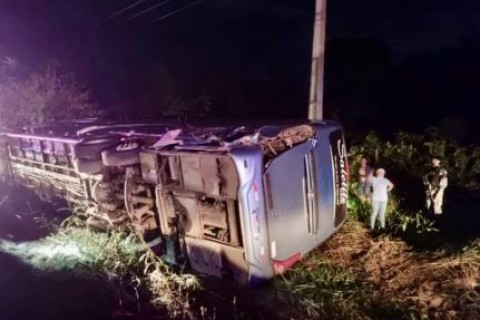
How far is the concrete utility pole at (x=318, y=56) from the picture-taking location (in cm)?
777

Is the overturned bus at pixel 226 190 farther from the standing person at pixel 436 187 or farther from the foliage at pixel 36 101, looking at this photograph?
the foliage at pixel 36 101

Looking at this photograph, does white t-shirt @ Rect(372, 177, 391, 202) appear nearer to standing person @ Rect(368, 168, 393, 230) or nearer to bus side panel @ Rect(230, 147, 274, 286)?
standing person @ Rect(368, 168, 393, 230)

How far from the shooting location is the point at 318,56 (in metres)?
7.84

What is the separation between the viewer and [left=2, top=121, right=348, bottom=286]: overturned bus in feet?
16.8

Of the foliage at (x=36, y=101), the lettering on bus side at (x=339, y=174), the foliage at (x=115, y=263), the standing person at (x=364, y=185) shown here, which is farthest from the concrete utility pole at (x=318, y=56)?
the foliage at (x=36, y=101)

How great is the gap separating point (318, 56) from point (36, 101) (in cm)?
986

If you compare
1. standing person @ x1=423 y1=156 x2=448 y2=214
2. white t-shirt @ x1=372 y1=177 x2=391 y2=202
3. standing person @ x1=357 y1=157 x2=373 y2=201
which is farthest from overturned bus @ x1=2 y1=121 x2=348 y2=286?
standing person @ x1=423 y1=156 x2=448 y2=214

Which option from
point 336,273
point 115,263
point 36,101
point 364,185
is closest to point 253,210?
point 336,273

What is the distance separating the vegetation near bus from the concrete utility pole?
1.78m

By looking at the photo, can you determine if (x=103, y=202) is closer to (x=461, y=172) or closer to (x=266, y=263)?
(x=266, y=263)

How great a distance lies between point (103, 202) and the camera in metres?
7.16

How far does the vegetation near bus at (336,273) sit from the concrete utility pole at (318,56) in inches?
70.1

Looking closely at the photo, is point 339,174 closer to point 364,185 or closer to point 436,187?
point 364,185

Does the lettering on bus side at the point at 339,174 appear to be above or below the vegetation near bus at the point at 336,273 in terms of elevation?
above
